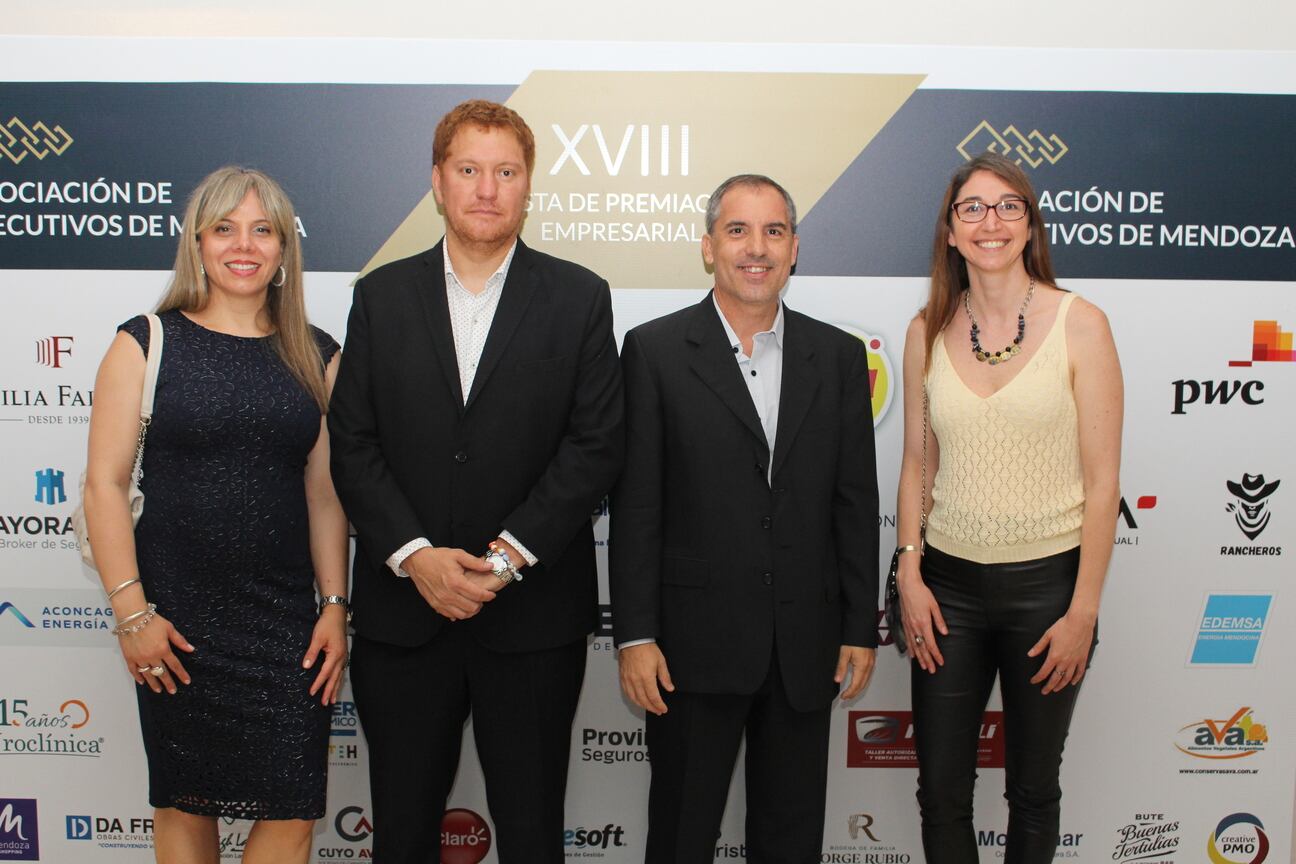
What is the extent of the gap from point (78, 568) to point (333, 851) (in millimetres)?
1195

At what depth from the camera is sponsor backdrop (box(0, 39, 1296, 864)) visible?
262 centimetres

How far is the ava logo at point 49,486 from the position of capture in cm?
271

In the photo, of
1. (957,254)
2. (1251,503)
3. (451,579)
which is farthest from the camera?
(1251,503)

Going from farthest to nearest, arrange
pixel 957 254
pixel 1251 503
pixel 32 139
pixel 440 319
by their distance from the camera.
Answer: pixel 1251 503, pixel 32 139, pixel 957 254, pixel 440 319

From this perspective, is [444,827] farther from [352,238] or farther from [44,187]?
[44,187]

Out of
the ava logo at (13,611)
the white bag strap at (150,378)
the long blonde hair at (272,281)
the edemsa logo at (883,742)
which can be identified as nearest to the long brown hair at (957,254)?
the edemsa logo at (883,742)

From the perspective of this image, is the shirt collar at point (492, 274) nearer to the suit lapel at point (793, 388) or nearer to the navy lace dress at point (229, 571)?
the navy lace dress at point (229, 571)

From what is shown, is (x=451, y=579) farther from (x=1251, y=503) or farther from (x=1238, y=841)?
(x=1238, y=841)

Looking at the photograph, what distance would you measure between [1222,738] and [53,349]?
3.80m

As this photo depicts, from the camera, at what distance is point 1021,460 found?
203cm

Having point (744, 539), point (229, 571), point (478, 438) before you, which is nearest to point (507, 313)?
point (478, 438)

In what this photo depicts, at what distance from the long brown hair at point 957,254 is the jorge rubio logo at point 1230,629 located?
1.35 meters

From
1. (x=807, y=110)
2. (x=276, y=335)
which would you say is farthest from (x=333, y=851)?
(x=807, y=110)

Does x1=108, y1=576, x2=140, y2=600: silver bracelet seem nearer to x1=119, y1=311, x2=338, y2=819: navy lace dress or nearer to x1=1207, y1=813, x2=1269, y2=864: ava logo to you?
x1=119, y1=311, x2=338, y2=819: navy lace dress
